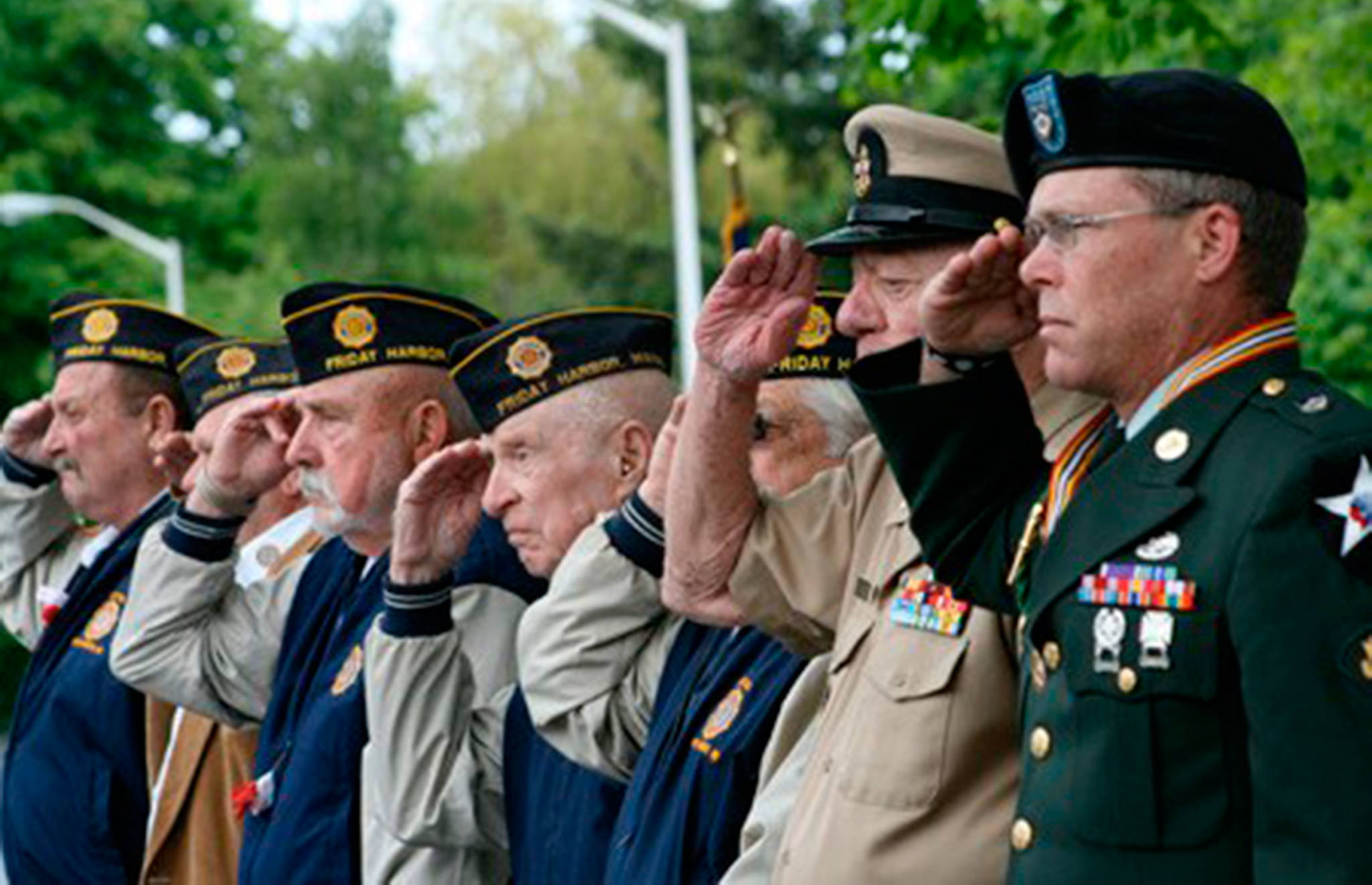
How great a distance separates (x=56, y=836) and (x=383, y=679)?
2.35 meters

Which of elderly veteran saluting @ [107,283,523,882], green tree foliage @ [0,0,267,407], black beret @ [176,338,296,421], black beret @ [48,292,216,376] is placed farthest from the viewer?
green tree foliage @ [0,0,267,407]

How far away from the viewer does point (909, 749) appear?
3900mm

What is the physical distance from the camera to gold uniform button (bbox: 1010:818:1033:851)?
11.2 ft

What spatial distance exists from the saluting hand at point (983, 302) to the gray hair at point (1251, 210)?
383 millimetres

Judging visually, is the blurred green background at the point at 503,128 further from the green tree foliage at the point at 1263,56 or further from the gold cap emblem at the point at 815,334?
the gold cap emblem at the point at 815,334

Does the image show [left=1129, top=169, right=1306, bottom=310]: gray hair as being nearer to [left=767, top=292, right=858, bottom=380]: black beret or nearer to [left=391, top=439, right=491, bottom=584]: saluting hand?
[left=767, top=292, right=858, bottom=380]: black beret

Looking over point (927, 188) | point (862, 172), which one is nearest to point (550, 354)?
point (862, 172)

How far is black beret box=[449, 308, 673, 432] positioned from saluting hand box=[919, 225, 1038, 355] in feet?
6.68

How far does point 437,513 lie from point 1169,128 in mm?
2702

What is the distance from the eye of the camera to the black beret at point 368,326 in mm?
6695

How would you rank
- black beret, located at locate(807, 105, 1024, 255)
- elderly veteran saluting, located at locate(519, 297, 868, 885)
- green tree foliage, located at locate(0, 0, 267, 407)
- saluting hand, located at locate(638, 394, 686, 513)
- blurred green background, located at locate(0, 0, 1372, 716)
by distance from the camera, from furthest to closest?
green tree foliage, located at locate(0, 0, 267, 407)
blurred green background, located at locate(0, 0, 1372, 716)
saluting hand, located at locate(638, 394, 686, 513)
elderly veteran saluting, located at locate(519, 297, 868, 885)
black beret, located at locate(807, 105, 1024, 255)

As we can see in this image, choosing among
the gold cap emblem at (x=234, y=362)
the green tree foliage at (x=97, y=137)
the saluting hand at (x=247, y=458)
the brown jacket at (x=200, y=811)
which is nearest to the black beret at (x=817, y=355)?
the saluting hand at (x=247, y=458)

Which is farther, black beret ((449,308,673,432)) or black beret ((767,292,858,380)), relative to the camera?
black beret ((449,308,673,432))

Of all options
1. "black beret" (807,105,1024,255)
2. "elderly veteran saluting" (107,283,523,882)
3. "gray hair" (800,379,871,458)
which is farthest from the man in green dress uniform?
"elderly veteran saluting" (107,283,523,882)
